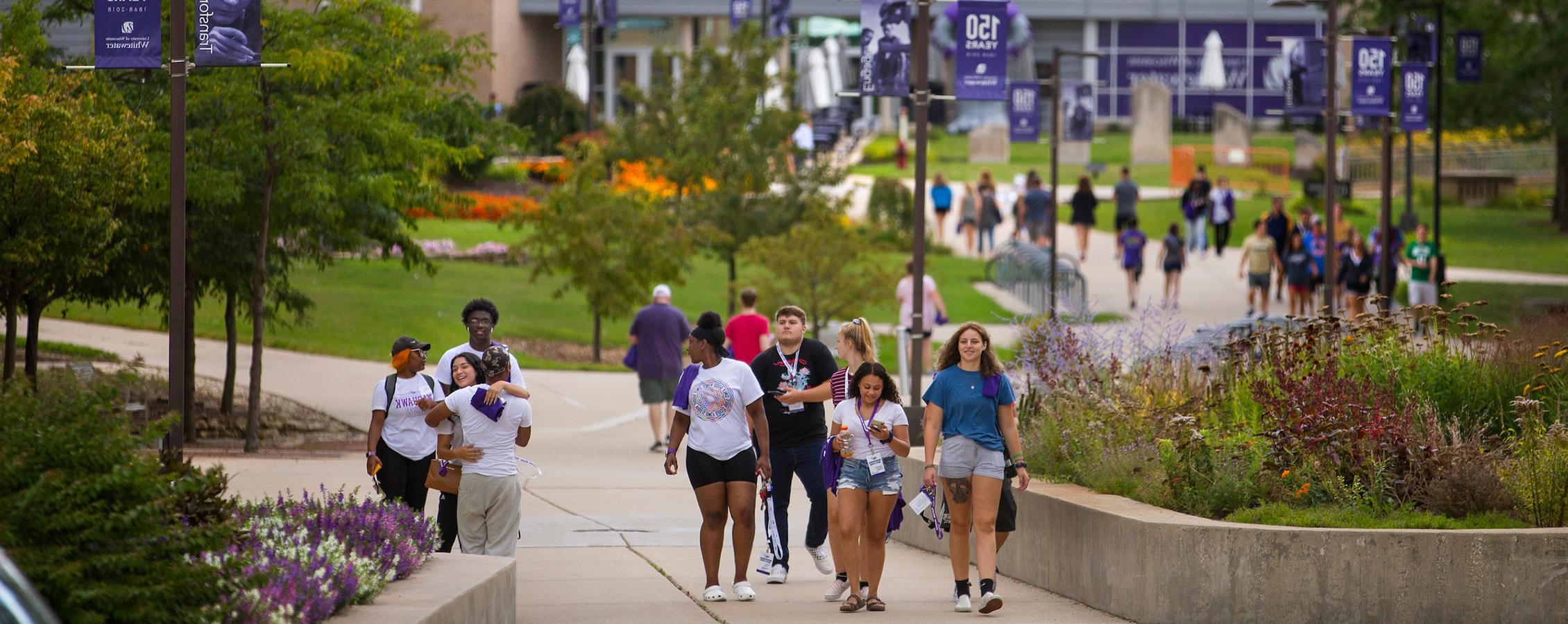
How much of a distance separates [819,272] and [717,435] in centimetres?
1465

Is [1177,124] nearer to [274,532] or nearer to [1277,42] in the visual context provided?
[1277,42]

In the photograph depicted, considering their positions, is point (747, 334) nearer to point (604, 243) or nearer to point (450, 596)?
point (604, 243)

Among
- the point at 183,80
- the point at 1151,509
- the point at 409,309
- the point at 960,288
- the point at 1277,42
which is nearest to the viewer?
the point at 1151,509

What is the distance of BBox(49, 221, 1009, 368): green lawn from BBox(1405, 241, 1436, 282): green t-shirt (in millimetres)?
6291

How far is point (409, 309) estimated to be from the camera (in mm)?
25203

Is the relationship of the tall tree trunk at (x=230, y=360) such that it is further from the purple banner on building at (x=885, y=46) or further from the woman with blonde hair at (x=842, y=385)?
the woman with blonde hair at (x=842, y=385)

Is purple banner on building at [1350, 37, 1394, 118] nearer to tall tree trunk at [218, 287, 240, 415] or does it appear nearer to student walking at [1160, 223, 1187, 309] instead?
student walking at [1160, 223, 1187, 309]

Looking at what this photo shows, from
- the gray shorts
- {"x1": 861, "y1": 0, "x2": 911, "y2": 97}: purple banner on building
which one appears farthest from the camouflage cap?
{"x1": 861, "y1": 0, "x2": 911, "y2": 97}: purple banner on building

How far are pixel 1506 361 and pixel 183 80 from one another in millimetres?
9160

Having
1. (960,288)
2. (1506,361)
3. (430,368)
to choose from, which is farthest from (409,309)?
(1506,361)

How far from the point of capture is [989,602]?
8.74 meters

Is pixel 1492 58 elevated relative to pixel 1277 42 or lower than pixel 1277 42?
lower

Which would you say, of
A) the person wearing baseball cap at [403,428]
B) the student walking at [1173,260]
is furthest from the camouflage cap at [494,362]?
the student walking at [1173,260]

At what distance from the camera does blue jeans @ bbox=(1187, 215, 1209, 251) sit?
35750mm
